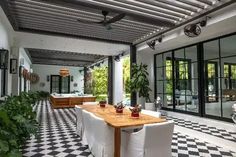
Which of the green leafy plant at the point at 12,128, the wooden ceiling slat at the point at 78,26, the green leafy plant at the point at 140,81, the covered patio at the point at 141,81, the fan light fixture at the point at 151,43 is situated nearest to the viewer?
the green leafy plant at the point at 12,128

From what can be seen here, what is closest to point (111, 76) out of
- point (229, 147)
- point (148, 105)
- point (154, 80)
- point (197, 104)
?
point (154, 80)

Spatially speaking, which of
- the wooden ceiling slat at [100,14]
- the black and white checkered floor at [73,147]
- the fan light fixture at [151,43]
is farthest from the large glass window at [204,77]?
the black and white checkered floor at [73,147]

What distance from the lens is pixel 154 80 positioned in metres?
8.96

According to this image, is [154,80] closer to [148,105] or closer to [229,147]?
[148,105]

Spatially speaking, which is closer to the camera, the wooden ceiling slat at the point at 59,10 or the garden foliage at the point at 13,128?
the garden foliage at the point at 13,128

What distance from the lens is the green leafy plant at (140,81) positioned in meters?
7.82

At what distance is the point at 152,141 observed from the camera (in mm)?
Answer: 2709

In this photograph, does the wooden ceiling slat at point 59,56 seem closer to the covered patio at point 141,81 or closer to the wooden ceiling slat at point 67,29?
the covered patio at point 141,81

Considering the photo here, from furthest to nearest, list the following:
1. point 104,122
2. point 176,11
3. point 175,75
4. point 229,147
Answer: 1. point 175,75
2. point 176,11
3. point 229,147
4. point 104,122

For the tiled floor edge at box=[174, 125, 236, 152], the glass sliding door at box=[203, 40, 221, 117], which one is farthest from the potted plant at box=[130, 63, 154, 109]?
the tiled floor edge at box=[174, 125, 236, 152]

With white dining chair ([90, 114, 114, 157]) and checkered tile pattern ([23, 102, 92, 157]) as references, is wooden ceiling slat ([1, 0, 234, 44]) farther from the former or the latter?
checkered tile pattern ([23, 102, 92, 157])

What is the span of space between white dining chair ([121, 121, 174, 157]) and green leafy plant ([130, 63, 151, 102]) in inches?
194

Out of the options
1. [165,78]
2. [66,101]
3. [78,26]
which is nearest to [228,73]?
[165,78]

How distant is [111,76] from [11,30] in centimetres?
613
